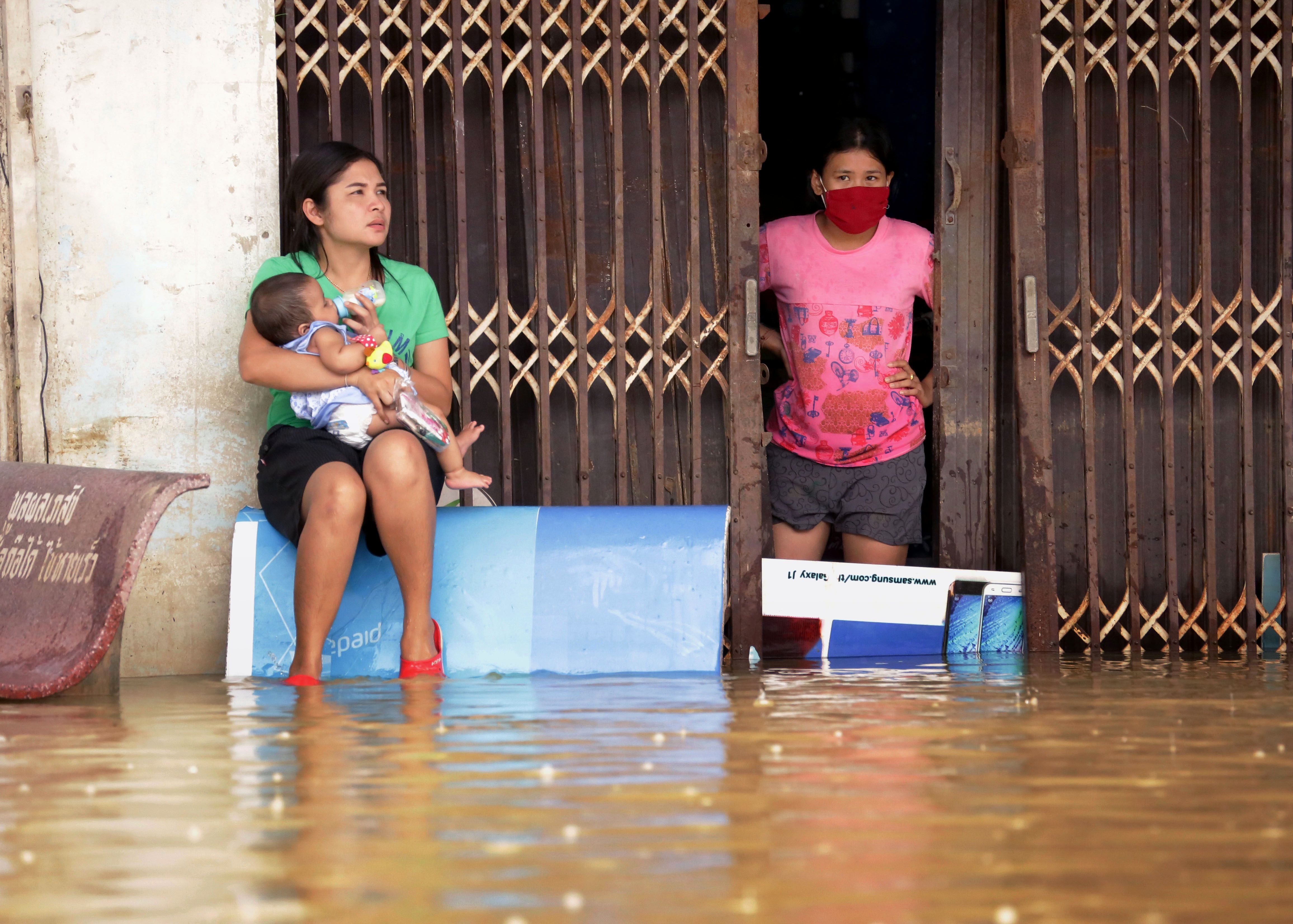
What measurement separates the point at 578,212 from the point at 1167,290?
1.71 m

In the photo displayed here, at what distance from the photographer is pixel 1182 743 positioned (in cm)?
159

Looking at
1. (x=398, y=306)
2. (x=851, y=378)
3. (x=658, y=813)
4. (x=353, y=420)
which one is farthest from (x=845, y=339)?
(x=658, y=813)

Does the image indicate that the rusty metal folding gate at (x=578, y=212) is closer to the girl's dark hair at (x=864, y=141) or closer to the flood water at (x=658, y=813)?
the girl's dark hair at (x=864, y=141)

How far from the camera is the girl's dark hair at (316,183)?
3.15 meters

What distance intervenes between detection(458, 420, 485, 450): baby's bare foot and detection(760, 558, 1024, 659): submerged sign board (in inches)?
34.1

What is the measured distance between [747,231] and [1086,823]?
2.74 m

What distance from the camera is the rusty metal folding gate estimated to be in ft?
11.8

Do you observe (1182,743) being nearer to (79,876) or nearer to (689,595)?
(79,876)

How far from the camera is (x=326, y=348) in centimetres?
290

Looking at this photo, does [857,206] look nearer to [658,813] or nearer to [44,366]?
[44,366]

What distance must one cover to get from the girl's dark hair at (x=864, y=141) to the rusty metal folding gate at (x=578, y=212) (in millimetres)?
292

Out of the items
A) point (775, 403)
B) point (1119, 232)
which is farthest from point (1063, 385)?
point (775, 403)

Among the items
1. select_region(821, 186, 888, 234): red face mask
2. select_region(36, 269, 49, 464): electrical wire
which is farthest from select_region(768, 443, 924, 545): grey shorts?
select_region(36, 269, 49, 464): electrical wire

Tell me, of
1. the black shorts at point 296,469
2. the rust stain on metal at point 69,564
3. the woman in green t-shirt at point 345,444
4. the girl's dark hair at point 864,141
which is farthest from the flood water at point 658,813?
the girl's dark hair at point 864,141
